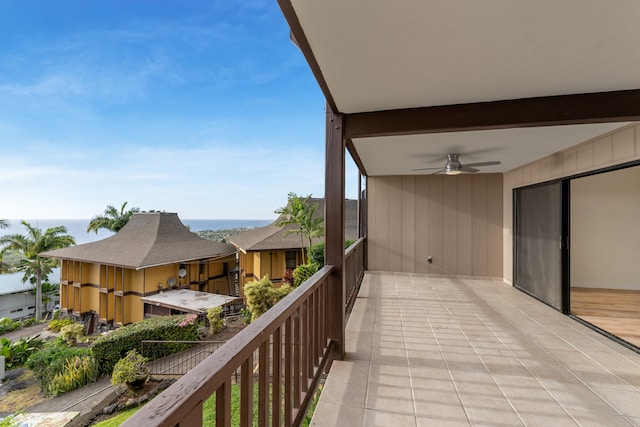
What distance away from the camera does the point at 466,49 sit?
159 cm

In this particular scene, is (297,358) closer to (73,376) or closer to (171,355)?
(171,355)

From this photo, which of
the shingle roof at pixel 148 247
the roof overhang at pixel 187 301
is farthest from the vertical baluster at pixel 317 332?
the shingle roof at pixel 148 247

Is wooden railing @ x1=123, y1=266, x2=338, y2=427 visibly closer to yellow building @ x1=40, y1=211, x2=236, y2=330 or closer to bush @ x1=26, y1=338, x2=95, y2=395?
bush @ x1=26, y1=338, x2=95, y2=395

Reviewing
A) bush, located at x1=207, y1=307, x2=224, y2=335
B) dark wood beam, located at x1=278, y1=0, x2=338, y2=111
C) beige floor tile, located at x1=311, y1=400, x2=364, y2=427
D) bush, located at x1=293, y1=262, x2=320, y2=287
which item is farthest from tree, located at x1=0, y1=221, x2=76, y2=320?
dark wood beam, located at x1=278, y1=0, x2=338, y2=111

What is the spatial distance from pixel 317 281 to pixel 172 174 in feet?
125

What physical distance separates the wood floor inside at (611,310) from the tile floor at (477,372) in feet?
1.02

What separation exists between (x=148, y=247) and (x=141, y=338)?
6.01m

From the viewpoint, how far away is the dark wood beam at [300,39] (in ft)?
4.20

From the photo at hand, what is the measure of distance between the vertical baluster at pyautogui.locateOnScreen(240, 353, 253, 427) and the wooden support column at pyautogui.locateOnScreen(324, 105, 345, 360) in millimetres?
1543

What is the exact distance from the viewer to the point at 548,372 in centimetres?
236

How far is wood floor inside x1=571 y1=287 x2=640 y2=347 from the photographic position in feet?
10.7

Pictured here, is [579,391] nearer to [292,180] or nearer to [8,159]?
[292,180]

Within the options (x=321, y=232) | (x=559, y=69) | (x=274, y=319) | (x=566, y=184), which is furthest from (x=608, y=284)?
(x=321, y=232)

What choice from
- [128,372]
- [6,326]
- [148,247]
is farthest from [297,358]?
[6,326]
